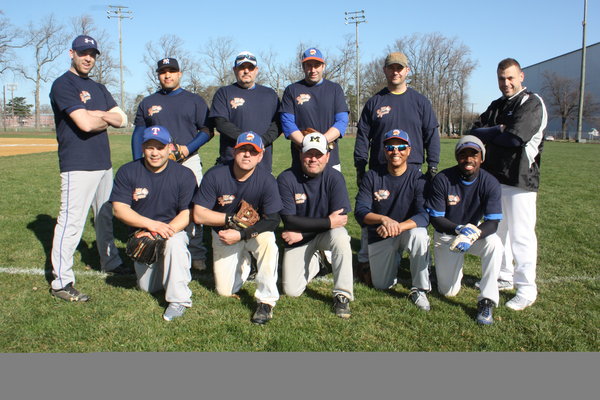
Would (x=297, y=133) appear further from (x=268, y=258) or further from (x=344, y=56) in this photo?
(x=344, y=56)

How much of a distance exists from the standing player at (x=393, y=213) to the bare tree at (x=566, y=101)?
54.7 meters

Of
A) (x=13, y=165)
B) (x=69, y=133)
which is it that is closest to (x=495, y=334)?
(x=69, y=133)

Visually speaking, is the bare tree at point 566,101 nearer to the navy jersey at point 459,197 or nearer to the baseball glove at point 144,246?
the navy jersey at point 459,197

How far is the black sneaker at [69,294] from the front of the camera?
4.14 meters

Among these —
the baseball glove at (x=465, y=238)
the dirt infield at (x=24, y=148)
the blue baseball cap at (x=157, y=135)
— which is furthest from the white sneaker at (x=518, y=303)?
the dirt infield at (x=24, y=148)

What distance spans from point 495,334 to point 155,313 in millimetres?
2753

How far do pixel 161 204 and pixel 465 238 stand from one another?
2.70m

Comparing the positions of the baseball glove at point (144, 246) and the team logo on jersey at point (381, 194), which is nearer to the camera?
the baseball glove at point (144, 246)

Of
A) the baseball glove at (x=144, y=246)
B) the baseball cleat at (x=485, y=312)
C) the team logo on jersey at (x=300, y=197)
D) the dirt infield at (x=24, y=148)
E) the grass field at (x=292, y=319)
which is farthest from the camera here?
the dirt infield at (x=24, y=148)

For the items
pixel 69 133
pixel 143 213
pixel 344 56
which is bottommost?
pixel 143 213

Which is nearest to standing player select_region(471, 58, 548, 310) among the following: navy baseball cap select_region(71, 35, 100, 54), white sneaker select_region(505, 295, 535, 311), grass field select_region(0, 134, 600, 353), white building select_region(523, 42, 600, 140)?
white sneaker select_region(505, 295, 535, 311)

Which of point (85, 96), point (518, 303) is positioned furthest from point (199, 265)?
point (518, 303)

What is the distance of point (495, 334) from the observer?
3.55 metres

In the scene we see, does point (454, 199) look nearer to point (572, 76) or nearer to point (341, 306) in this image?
point (341, 306)
